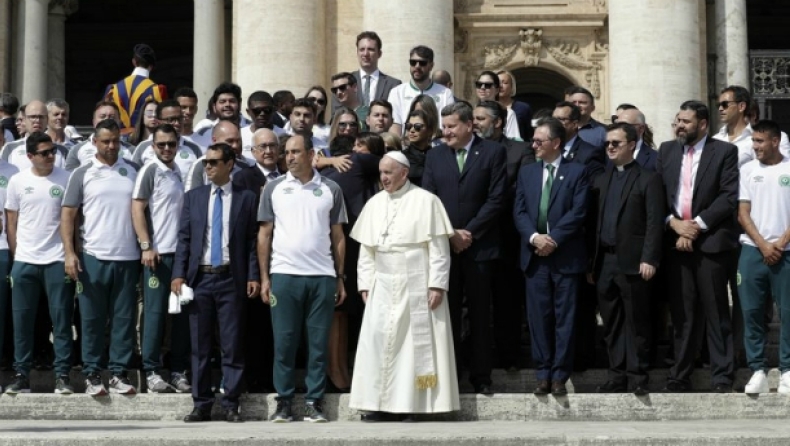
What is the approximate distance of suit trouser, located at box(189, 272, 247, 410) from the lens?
36.9 feet

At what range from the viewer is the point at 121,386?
11594mm

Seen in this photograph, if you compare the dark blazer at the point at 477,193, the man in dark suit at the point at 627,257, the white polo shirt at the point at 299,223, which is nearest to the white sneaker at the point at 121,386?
the white polo shirt at the point at 299,223

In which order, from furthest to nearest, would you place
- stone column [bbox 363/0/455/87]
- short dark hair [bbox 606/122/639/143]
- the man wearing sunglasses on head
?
1. stone column [bbox 363/0/455/87]
2. the man wearing sunglasses on head
3. short dark hair [bbox 606/122/639/143]

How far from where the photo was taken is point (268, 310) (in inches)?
471

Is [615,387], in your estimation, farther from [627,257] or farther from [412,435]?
[412,435]

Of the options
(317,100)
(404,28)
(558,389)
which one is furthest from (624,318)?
(404,28)

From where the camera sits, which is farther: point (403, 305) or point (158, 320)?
point (158, 320)

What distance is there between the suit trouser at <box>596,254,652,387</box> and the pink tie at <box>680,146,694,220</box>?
696 millimetres

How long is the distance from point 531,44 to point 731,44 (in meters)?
3.00

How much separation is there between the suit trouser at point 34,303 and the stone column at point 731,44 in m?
13.0

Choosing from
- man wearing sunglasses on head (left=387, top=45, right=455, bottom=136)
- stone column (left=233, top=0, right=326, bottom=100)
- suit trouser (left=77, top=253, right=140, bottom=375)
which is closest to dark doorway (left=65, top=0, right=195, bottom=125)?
stone column (left=233, top=0, right=326, bottom=100)

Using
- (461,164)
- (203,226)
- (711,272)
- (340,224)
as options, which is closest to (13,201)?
(203,226)

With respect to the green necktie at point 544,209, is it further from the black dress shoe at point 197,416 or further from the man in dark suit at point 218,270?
the black dress shoe at point 197,416

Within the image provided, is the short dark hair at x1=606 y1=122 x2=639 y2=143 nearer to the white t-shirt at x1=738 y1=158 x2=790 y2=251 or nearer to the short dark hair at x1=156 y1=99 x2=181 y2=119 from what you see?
the white t-shirt at x1=738 y1=158 x2=790 y2=251
